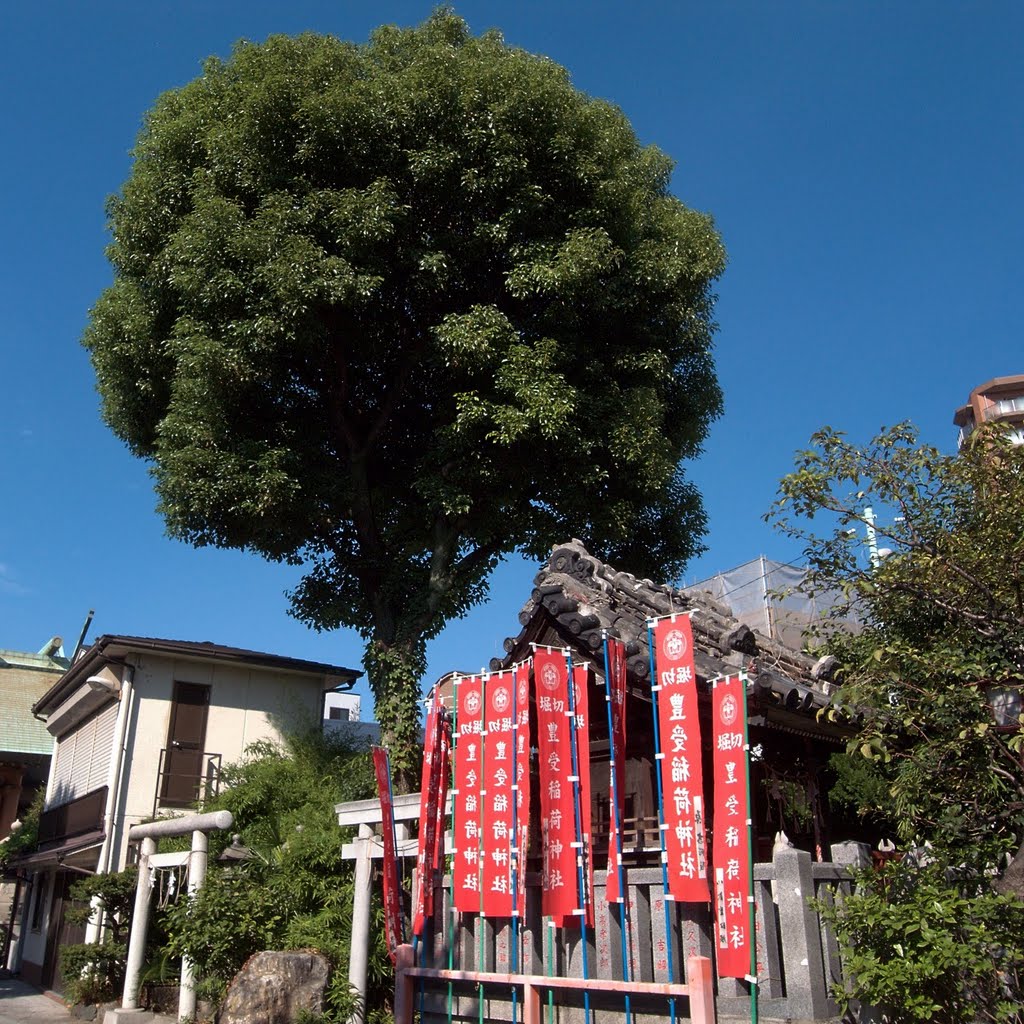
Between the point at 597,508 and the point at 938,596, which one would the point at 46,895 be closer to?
the point at 597,508

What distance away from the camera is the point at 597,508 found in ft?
56.9

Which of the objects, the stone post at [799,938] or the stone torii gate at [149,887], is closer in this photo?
the stone post at [799,938]

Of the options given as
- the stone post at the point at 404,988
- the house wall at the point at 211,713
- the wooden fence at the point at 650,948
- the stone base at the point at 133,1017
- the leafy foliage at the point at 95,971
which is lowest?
the stone base at the point at 133,1017

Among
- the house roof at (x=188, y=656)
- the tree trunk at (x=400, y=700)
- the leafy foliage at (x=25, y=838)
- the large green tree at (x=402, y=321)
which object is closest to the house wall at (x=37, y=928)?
the leafy foliage at (x=25, y=838)

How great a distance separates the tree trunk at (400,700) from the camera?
52.3 feet

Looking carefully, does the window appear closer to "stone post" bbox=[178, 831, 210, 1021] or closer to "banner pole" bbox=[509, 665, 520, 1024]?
"stone post" bbox=[178, 831, 210, 1021]

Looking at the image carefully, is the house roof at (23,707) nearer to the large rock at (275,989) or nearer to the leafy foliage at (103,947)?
the leafy foliage at (103,947)

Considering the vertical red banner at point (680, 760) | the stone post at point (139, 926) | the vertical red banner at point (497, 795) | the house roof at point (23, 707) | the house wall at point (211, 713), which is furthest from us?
the house roof at point (23, 707)

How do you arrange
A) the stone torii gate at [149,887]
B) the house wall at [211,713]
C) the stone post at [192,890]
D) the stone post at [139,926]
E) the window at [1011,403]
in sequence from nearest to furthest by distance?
the stone post at [192,890] → the stone torii gate at [149,887] → the stone post at [139,926] → the house wall at [211,713] → the window at [1011,403]

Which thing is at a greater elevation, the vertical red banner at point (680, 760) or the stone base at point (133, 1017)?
the vertical red banner at point (680, 760)

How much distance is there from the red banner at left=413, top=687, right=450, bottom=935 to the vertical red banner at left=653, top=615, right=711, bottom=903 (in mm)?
3252

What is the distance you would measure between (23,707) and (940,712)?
34064mm

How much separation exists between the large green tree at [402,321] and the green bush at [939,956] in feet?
32.7

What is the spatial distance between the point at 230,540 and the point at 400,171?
7276 millimetres
